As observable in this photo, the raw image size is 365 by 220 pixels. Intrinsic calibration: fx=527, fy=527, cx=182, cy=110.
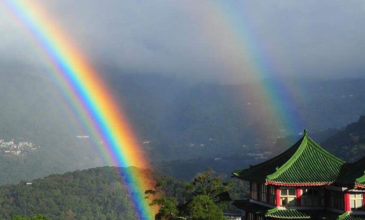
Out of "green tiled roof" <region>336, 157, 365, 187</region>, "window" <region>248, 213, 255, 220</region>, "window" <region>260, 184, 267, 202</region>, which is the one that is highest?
"green tiled roof" <region>336, 157, 365, 187</region>

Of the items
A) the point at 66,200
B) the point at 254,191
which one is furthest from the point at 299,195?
the point at 66,200

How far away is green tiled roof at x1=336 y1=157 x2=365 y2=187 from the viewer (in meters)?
27.9

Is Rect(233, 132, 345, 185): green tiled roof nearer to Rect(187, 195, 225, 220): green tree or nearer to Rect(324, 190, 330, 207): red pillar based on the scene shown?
Rect(324, 190, 330, 207): red pillar

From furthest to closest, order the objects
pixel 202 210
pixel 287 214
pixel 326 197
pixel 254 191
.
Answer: pixel 254 191, pixel 202 210, pixel 326 197, pixel 287 214

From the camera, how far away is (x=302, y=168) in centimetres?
3127

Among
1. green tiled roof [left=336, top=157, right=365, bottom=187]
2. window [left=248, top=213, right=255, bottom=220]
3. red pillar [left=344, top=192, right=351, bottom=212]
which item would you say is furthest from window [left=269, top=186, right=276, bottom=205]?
red pillar [left=344, top=192, right=351, bottom=212]

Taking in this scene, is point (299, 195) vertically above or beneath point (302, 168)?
beneath

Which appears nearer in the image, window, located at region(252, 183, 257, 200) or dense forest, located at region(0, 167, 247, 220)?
window, located at region(252, 183, 257, 200)

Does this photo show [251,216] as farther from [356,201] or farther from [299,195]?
[356,201]

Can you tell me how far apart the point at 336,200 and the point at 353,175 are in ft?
6.10

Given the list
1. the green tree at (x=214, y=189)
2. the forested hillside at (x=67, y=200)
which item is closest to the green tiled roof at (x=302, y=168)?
the green tree at (x=214, y=189)

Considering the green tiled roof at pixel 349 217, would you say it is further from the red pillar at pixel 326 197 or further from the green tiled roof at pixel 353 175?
the red pillar at pixel 326 197

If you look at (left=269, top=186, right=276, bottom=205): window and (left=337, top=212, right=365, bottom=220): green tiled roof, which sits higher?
(left=269, top=186, right=276, bottom=205): window

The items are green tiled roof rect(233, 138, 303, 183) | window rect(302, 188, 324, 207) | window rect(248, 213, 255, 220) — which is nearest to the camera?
window rect(302, 188, 324, 207)
